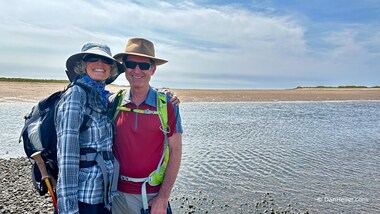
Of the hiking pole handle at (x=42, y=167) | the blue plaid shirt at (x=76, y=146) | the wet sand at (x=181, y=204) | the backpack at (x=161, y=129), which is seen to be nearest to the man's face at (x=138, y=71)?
the backpack at (x=161, y=129)

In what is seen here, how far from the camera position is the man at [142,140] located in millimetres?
3684

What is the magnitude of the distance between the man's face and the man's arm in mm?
726

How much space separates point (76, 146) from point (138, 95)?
1.01 metres

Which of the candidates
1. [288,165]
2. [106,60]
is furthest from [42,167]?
[288,165]

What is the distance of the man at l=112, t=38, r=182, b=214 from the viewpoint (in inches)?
145

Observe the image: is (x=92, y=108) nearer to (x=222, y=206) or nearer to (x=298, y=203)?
(x=222, y=206)

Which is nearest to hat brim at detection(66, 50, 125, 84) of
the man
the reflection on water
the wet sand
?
the man

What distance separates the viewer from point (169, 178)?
12.7 ft

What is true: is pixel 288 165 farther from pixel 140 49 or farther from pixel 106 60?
pixel 106 60

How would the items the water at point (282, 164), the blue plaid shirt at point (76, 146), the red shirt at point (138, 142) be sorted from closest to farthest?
the blue plaid shirt at point (76, 146), the red shirt at point (138, 142), the water at point (282, 164)

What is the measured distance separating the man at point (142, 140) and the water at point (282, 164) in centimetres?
485

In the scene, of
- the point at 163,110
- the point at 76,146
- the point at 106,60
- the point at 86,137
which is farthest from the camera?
the point at 163,110

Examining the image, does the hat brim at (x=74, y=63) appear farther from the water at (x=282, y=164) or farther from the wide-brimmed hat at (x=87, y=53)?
the water at (x=282, y=164)

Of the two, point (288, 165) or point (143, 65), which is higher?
point (143, 65)
